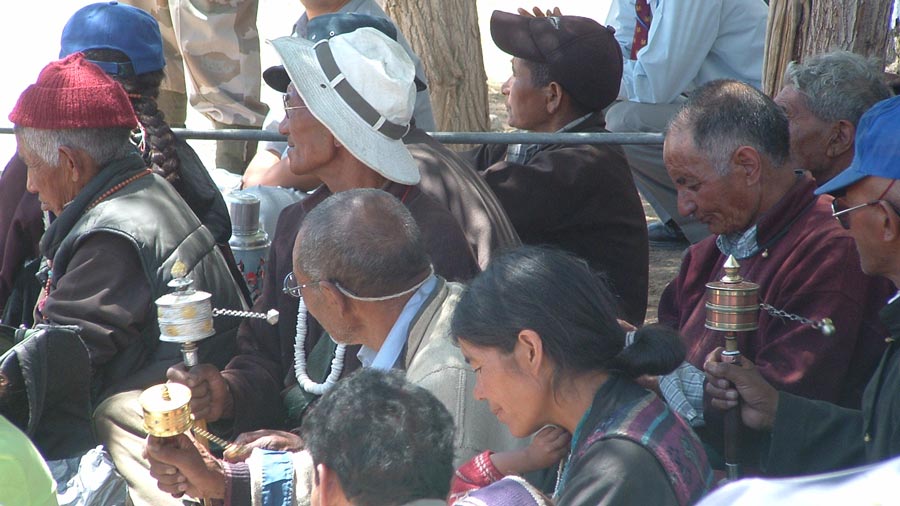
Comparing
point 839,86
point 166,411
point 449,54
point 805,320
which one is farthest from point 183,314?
point 449,54

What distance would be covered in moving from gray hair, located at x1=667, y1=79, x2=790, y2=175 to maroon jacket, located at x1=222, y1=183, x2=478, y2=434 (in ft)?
2.67

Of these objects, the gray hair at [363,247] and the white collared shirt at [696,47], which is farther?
the white collared shirt at [696,47]

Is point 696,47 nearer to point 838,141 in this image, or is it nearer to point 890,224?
point 838,141

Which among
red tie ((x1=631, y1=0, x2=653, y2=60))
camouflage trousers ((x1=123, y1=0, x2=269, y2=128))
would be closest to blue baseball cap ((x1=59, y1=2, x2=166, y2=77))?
camouflage trousers ((x1=123, y1=0, x2=269, y2=128))

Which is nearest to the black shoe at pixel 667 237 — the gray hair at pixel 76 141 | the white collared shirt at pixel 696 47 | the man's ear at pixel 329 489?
the white collared shirt at pixel 696 47

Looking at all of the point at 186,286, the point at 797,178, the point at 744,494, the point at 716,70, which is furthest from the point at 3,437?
the point at 716,70

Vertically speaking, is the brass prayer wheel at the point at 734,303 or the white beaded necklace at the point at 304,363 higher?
the brass prayer wheel at the point at 734,303

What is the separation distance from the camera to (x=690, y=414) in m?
3.43

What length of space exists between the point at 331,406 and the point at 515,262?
1.91 ft

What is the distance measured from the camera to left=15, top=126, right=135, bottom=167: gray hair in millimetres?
4078

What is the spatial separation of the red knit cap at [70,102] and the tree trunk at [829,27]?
2633mm

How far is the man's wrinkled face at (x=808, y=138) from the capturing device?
410cm

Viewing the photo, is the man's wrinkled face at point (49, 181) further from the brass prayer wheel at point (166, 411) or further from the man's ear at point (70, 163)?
the brass prayer wheel at point (166, 411)

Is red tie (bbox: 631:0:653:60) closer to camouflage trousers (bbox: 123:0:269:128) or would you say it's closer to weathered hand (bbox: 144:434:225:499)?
camouflage trousers (bbox: 123:0:269:128)
